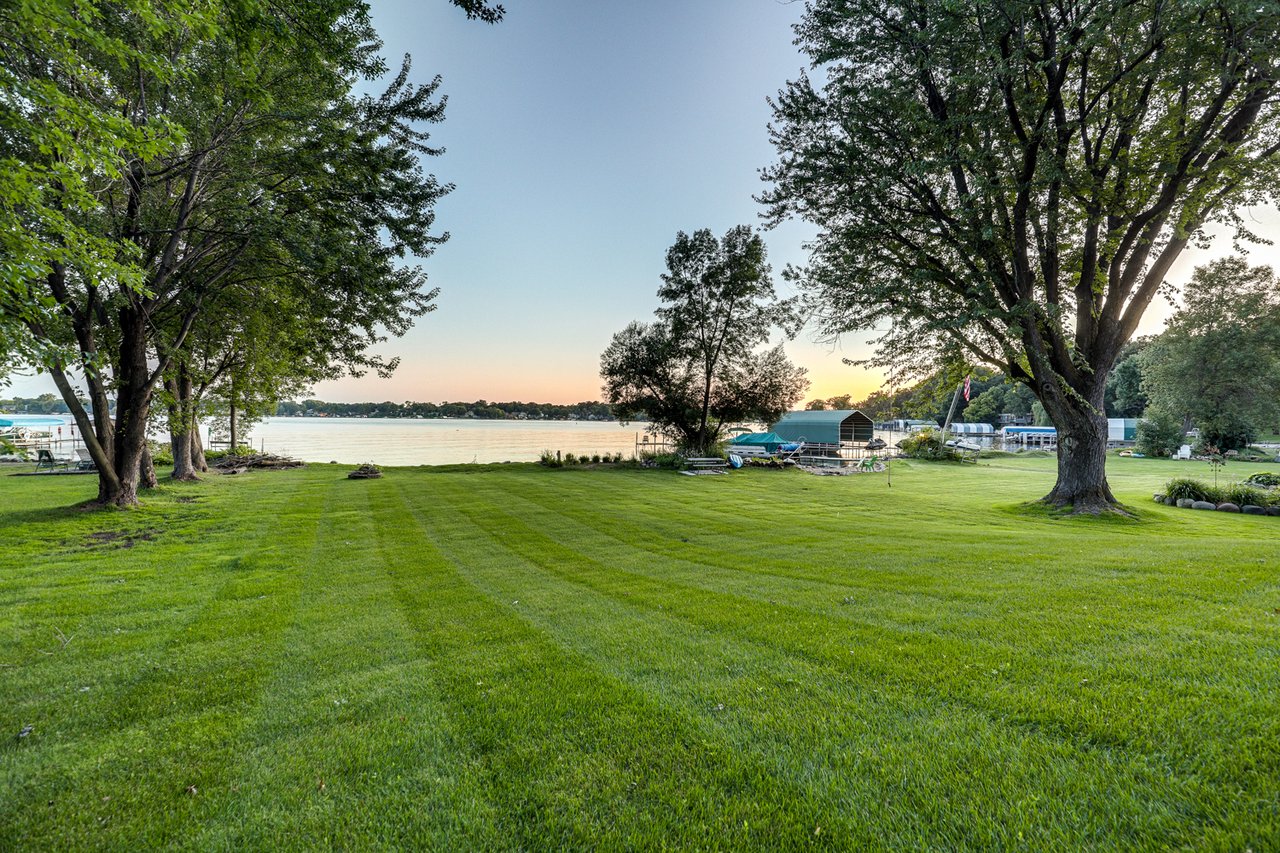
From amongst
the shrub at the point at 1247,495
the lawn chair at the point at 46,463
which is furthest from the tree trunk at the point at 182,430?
the shrub at the point at 1247,495

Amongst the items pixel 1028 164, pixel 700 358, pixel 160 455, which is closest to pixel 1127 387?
pixel 700 358

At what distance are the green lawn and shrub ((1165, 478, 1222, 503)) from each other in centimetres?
950

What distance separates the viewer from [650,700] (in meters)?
3.13

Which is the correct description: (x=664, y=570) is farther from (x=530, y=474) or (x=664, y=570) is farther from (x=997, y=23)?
(x=530, y=474)

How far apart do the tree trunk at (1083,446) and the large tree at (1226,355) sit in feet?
106

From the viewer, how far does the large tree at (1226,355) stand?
32719mm

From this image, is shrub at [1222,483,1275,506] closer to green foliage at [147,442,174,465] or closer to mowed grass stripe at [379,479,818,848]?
mowed grass stripe at [379,479,818,848]

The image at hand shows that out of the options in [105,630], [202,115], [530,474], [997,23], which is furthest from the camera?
[530,474]

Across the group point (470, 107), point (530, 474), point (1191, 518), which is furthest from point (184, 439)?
point (1191, 518)

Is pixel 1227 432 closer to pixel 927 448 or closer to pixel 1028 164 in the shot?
pixel 927 448

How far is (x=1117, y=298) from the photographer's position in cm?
1174

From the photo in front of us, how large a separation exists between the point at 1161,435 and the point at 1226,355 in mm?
6176

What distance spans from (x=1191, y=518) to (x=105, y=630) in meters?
19.0

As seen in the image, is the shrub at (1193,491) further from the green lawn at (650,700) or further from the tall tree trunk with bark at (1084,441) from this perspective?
the green lawn at (650,700)
